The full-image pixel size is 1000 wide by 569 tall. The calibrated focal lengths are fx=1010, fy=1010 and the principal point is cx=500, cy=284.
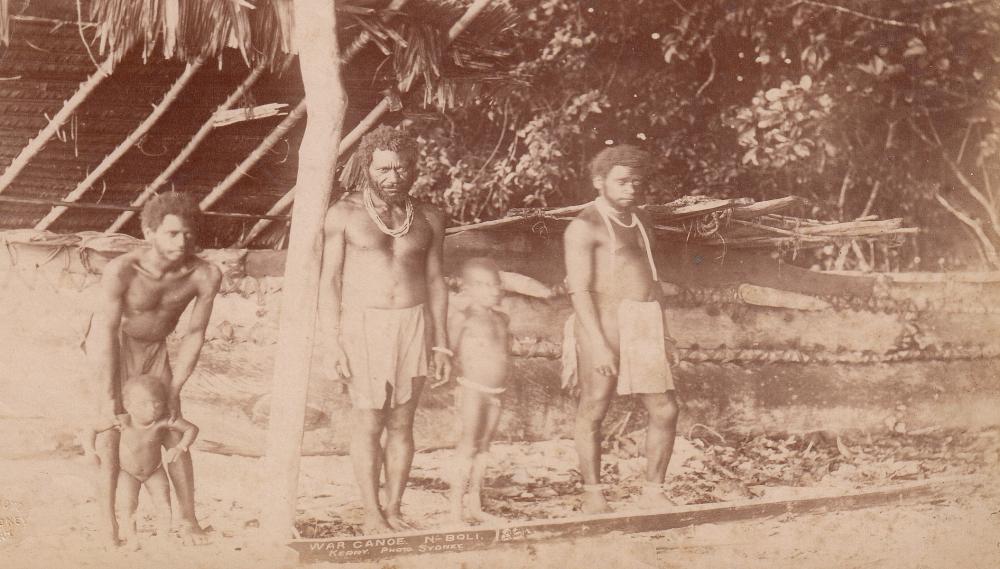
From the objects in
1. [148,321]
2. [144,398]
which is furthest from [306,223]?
[144,398]

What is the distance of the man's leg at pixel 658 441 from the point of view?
533 centimetres

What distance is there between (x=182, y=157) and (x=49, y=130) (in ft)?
2.08

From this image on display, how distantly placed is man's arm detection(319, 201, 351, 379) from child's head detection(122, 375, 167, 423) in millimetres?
792

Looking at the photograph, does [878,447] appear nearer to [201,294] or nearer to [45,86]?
[201,294]

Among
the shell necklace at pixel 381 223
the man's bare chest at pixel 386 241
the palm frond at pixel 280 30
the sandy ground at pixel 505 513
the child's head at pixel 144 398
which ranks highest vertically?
the palm frond at pixel 280 30

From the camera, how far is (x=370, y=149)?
16.0 ft

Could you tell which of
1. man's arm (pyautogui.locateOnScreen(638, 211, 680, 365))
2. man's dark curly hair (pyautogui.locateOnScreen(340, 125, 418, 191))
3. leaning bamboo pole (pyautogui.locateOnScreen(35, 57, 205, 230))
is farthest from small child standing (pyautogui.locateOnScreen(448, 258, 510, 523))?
leaning bamboo pole (pyautogui.locateOnScreen(35, 57, 205, 230))

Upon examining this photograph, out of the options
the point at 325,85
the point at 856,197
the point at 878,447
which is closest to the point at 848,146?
the point at 856,197

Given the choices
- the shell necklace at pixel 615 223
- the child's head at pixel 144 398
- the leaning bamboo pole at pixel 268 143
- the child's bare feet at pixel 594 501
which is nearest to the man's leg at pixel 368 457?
the child's head at pixel 144 398

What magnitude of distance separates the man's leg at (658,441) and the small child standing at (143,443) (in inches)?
91.2

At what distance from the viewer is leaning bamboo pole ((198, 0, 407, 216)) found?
4883 mm

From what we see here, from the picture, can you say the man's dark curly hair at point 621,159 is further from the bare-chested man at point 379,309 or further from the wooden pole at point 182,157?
the wooden pole at point 182,157

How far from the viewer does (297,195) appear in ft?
15.6

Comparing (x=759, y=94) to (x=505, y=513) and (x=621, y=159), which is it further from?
(x=505, y=513)
